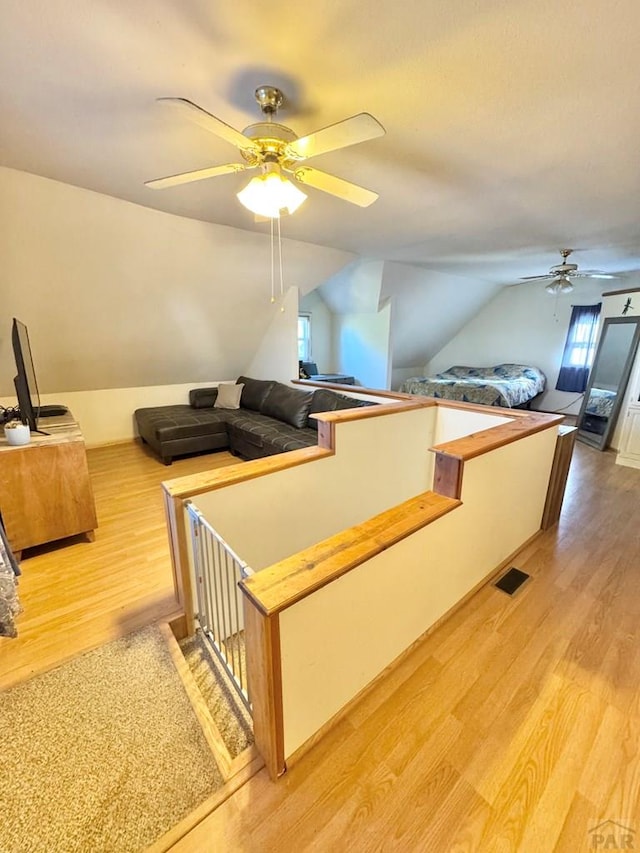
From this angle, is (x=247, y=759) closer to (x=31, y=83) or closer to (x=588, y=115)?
(x=31, y=83)

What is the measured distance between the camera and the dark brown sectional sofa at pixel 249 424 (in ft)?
11.9

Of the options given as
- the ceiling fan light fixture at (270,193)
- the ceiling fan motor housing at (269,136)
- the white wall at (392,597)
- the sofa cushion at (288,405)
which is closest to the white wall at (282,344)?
the sofa cushion at (288,405)

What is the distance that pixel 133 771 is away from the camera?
46.9 inches

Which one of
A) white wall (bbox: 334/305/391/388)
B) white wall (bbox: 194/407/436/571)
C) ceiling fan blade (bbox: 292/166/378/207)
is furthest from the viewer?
white wall (bbox: 334/305/391/388)

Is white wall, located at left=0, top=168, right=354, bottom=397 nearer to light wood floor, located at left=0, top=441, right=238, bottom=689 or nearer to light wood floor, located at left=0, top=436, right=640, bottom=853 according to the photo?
light wood floor, located at left=0, top=441, right=238, bottom=689

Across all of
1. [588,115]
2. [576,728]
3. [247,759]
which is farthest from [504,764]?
[588,115]

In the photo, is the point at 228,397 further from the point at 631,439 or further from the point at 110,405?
the point at 631,439

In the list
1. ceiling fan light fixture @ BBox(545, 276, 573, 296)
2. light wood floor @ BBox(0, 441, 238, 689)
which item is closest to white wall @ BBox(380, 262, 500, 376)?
ceiling fan light fixture @ BBox(545, 276, 573, 296)

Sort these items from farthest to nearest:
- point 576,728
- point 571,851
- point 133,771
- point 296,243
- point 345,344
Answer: point 345,344, point 296,243, point 576,728, point 133,771, point 571,851

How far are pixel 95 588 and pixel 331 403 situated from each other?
2.44 meters

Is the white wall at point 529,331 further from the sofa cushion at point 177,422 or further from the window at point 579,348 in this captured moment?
the sofa cushion at point 177,422

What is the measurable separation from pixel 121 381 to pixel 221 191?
2899mm

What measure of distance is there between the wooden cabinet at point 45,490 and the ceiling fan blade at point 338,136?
2.16 meters

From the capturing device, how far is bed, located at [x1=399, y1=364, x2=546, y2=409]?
5910 mm
